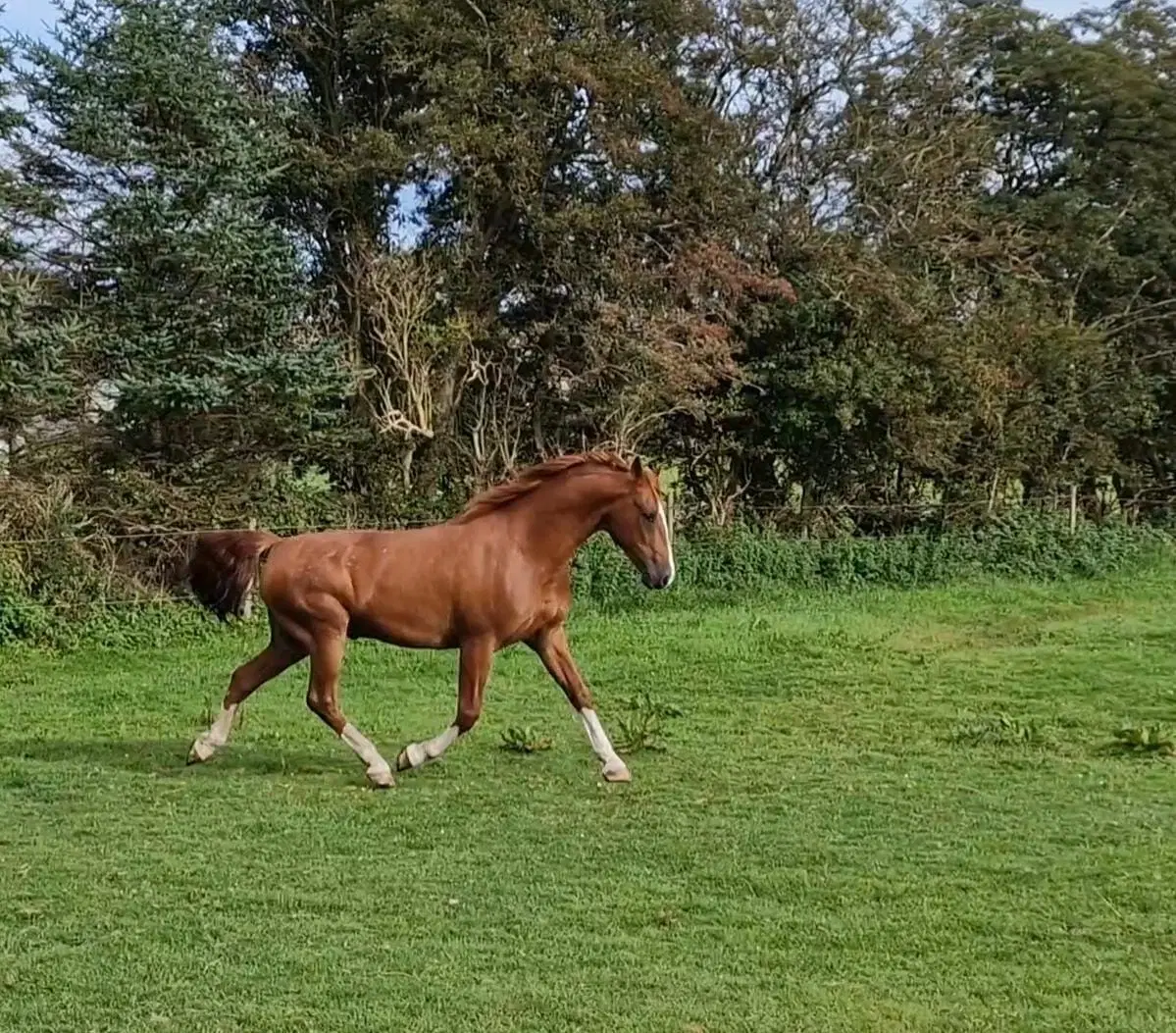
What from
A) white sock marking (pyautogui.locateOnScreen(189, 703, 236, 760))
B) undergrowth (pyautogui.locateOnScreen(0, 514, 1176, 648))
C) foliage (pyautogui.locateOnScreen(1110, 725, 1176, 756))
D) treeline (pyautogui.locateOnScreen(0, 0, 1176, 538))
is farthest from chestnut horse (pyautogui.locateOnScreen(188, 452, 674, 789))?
treeline (pyautogui.locateOnScreen(0, 0, 1176, 538))

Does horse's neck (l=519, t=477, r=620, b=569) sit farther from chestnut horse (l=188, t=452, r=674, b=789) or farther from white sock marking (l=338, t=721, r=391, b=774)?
white sock marking (l=338, t=721, r=391, b=774)

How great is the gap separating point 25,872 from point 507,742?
2921 mm

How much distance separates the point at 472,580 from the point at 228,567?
1.35 m

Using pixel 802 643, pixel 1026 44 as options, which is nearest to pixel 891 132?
pixel 1026 44

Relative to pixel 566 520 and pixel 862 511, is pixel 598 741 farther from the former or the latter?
pixel 862 511

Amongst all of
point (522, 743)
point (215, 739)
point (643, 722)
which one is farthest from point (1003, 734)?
point (215, 739)

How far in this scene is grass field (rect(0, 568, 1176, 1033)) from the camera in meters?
4.02

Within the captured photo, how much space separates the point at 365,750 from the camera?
6855mm

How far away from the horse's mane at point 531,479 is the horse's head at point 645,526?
5.9 inches

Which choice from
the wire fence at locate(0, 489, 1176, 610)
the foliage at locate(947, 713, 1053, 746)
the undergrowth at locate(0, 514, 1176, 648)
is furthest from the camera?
the wire fence at locate(0, 489, 1176, 610)

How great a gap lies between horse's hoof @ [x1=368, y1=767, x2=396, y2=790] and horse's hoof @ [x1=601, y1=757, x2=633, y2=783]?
3.46ft

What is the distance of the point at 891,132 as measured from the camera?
705 inches

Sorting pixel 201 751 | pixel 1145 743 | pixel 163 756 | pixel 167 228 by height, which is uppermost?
pixel 167 228

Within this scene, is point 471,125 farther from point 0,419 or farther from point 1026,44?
point 1026,44
